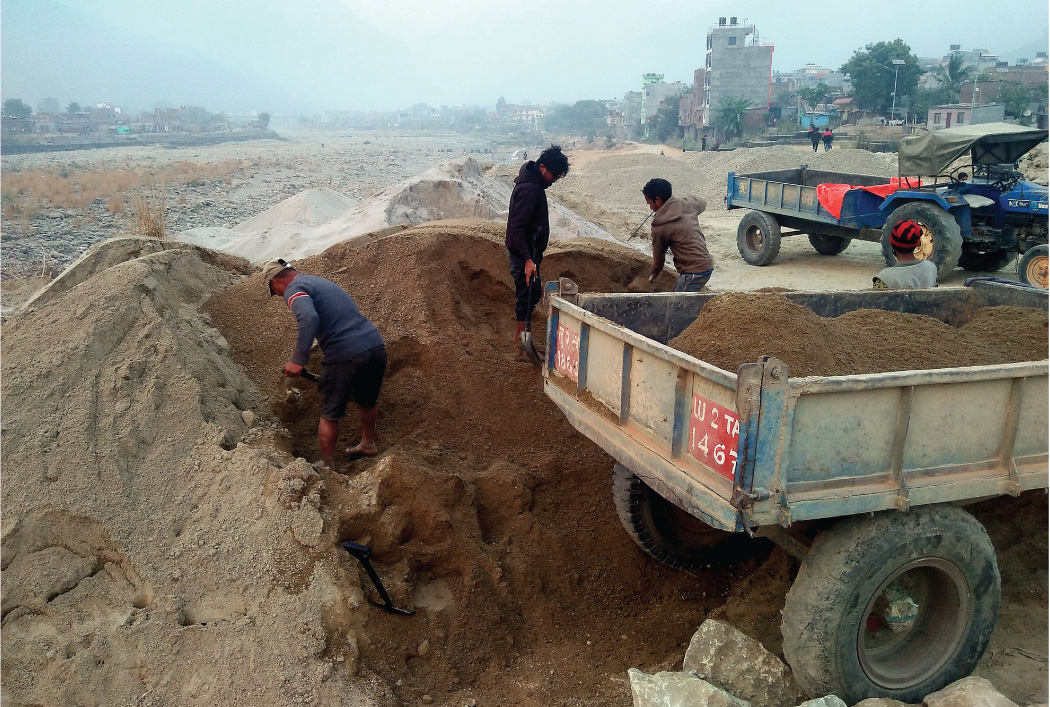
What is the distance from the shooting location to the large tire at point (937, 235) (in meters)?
10.2

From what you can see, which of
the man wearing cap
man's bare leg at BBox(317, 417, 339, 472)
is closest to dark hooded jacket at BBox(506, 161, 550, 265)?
Answer: the man wearing cap

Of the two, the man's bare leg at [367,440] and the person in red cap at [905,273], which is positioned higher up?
the person in red cap at [905,273]

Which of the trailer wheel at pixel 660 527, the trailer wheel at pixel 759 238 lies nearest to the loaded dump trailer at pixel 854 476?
the trailer wheel at pixel 660 527

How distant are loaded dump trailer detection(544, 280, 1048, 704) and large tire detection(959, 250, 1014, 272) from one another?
927 cm

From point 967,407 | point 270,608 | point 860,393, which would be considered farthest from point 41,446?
point 967,407

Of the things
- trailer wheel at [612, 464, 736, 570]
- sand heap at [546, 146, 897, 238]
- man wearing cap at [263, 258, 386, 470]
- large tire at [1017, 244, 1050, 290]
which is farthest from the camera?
sand heap at [546, 146, 897, 238]

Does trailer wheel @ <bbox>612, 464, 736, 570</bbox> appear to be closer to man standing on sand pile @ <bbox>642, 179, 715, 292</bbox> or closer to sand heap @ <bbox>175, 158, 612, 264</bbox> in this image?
man standing on sand pile @ <bbox>642, 179, 715, 292</bbox>

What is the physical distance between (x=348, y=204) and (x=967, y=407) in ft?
51.8

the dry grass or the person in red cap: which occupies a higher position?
the person in red cap

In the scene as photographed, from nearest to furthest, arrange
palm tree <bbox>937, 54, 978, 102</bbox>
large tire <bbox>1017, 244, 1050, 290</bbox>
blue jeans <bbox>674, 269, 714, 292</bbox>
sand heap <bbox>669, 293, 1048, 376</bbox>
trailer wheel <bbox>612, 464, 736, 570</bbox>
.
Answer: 1. sand heap <bbox>669, 293, 1048, 376</bbox>
2. trailer wheel <bbox>612, 464, 736, 570</bbox>
3. blue jeans <bbox>674, 269, 714, 292</bbox>
4. large tire <bbox>1017, 244, 1050, 290</bbox>
5. palm tree <bbox>937, 54, 978, 102</bbox>

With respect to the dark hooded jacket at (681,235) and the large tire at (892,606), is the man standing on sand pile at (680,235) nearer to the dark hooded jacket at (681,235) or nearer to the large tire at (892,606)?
the dark hooded jacket at (681,235)

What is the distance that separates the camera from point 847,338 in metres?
3.85

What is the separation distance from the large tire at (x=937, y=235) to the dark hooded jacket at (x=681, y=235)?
5.44m

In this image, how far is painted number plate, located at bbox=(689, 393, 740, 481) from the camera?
2781 mm
